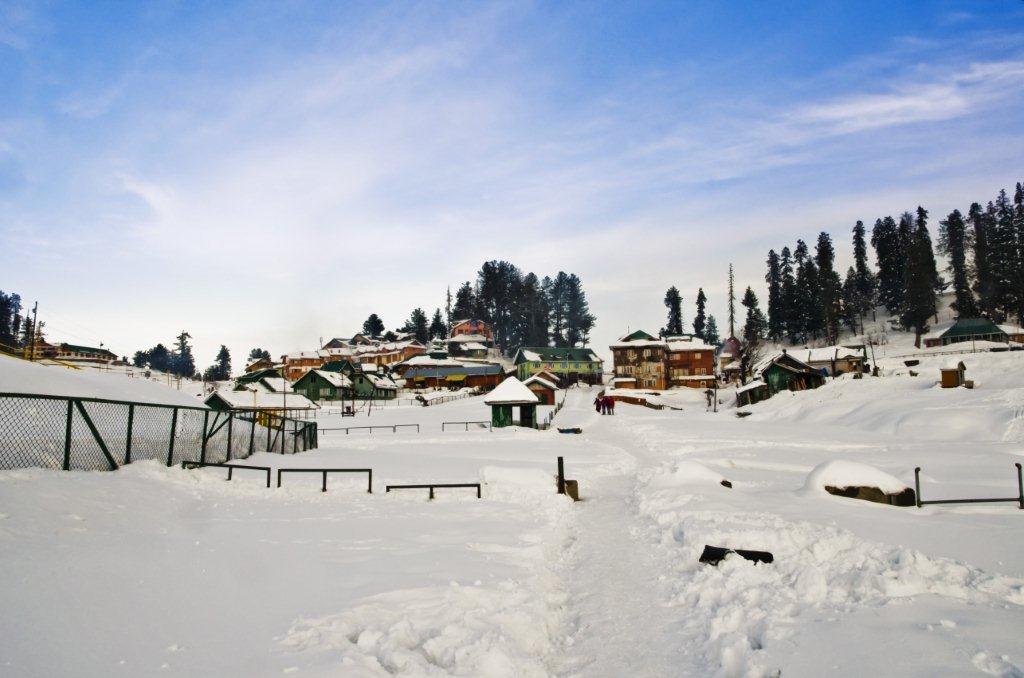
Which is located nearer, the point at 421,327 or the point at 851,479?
the point at 851,479

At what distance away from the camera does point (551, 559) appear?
10.8 m

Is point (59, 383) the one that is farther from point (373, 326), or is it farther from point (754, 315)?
point (373, 326)

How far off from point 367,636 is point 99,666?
2329mm

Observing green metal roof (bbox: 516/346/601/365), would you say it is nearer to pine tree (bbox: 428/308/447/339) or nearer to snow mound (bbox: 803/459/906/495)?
pine tree (bbox: 428/308/447/339)

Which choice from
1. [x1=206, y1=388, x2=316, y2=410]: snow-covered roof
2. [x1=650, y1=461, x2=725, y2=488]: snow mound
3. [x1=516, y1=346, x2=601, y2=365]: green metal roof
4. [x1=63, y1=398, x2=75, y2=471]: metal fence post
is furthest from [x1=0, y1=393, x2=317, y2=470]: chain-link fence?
[x1=516, y1=346, x2=601, y2=365]: green metal roof

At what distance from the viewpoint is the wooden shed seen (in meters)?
42.9

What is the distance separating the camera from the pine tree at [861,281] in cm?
11431

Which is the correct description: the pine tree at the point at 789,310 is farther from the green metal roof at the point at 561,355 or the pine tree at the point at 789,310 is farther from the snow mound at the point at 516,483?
the snow mound at the point at 516,483

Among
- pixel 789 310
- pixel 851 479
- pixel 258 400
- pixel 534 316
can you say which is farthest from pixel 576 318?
pixel 851 479

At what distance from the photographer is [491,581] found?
28.1 feet

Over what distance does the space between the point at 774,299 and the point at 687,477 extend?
369ft

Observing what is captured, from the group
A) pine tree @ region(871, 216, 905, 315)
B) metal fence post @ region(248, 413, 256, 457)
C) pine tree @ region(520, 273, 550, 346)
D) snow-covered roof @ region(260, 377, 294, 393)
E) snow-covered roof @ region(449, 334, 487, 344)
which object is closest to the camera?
metal fence post @ region(248, 413, 256, 457)

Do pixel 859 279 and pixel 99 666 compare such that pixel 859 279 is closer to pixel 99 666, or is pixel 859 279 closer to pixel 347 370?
pixel 347 370

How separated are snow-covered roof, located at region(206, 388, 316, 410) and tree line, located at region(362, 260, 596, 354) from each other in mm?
75514
